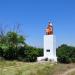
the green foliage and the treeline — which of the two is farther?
the treeline

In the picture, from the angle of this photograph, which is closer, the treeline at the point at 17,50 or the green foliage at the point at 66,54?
the green foliage at the point at 66,54

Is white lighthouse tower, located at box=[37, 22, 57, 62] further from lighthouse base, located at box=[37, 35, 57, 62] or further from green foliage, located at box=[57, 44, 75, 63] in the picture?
green foliage, located at box=[57, 44, 75, 63]

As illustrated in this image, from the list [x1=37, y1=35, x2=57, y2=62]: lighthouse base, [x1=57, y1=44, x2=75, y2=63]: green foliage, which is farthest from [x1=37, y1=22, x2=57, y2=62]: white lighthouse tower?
[x1=57, y1=44, x2=75, y2=63]: green foliage

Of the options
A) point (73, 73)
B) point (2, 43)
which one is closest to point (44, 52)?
point (2, 43)

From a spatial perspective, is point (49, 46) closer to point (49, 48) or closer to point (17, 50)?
point (49, 48)

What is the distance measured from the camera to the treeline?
4006 cm

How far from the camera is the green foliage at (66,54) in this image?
3867cm

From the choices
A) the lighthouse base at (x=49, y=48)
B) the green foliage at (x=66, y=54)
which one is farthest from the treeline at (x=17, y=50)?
the green foliage at (x=66, y=54)

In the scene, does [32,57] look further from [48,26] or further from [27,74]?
[27,74]

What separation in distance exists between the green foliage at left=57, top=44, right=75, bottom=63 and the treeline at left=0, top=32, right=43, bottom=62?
274 cm

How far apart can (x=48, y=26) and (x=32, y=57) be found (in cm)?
469

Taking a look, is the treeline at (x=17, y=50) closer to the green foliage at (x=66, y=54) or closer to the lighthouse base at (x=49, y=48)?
the lighthouse base at (x=49, y=48)

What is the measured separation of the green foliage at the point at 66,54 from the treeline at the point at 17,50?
9.00ft

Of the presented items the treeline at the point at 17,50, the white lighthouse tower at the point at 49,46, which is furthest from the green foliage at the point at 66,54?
the treeline at the point at 17,50
